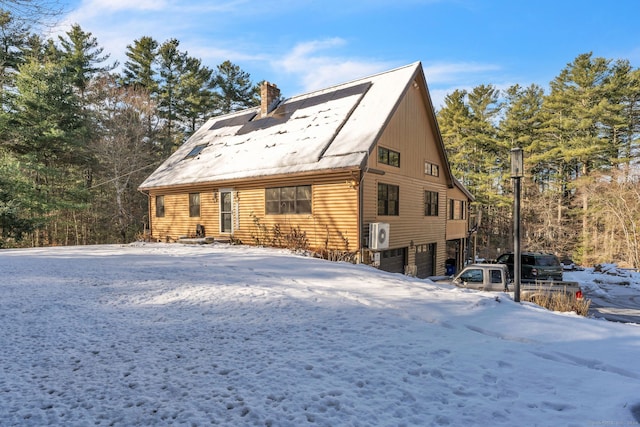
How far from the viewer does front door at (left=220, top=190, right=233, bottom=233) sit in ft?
51.4

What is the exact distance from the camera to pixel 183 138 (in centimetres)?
3369

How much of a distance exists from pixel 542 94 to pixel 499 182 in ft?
34.8

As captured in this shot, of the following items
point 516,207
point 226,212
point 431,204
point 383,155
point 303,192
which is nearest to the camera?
point 516,207

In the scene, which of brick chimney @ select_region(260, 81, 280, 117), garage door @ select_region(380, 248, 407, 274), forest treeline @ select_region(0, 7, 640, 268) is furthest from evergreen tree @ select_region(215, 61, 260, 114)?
garage door @ select_region(380, 248, 407, 274)

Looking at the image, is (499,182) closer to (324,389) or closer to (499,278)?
(499,278)

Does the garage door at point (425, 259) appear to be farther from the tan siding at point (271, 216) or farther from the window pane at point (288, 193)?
the window pane at point (288, 193)

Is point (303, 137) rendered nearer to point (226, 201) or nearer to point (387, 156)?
point (387, 156)

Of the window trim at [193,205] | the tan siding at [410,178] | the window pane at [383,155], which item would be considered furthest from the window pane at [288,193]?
the window trim at [193,205]

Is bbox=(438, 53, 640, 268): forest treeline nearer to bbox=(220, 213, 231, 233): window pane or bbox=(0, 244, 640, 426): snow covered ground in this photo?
bbox=(220, 213, 231, 233): window pane

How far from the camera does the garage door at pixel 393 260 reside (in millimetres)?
13500

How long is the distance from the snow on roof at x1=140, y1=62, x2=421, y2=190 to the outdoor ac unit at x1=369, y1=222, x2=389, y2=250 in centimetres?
243

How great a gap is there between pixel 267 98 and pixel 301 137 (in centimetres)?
542

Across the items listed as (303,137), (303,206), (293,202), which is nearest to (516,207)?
(303,206)

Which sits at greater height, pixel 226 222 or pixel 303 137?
pixel 303 137
